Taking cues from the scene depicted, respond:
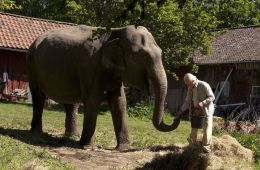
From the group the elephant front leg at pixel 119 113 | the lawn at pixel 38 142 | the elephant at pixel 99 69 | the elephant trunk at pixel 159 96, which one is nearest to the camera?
the lawn at pixel 38 142

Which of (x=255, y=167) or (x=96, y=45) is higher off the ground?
(x=96, y=45)

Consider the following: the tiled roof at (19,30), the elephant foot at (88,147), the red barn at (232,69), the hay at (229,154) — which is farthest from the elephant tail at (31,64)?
the red barn at (232,69)

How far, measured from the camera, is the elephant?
34.4ft

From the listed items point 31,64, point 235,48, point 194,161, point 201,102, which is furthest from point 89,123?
point 235,48

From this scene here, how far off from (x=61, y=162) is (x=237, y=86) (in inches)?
862

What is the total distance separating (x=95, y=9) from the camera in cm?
2903

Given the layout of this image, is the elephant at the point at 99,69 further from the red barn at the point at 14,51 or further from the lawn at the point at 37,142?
the red barn at the point at 14,51

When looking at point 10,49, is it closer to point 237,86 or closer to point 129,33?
point 237,86

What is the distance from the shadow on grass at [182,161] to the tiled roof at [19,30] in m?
18.4

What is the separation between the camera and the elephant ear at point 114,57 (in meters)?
10.9

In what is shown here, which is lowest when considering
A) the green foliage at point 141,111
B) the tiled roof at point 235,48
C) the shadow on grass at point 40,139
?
the shadow on grass at point 40,139

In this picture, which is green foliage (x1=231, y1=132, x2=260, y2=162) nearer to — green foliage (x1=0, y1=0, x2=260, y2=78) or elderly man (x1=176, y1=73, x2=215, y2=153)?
elderly man (x1=176, y1=73, x2=215, y2=153)

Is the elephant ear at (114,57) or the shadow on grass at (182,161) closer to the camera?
the shadow on grass at (182,161)

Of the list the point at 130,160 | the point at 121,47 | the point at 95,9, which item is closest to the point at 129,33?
the point at 121,47
